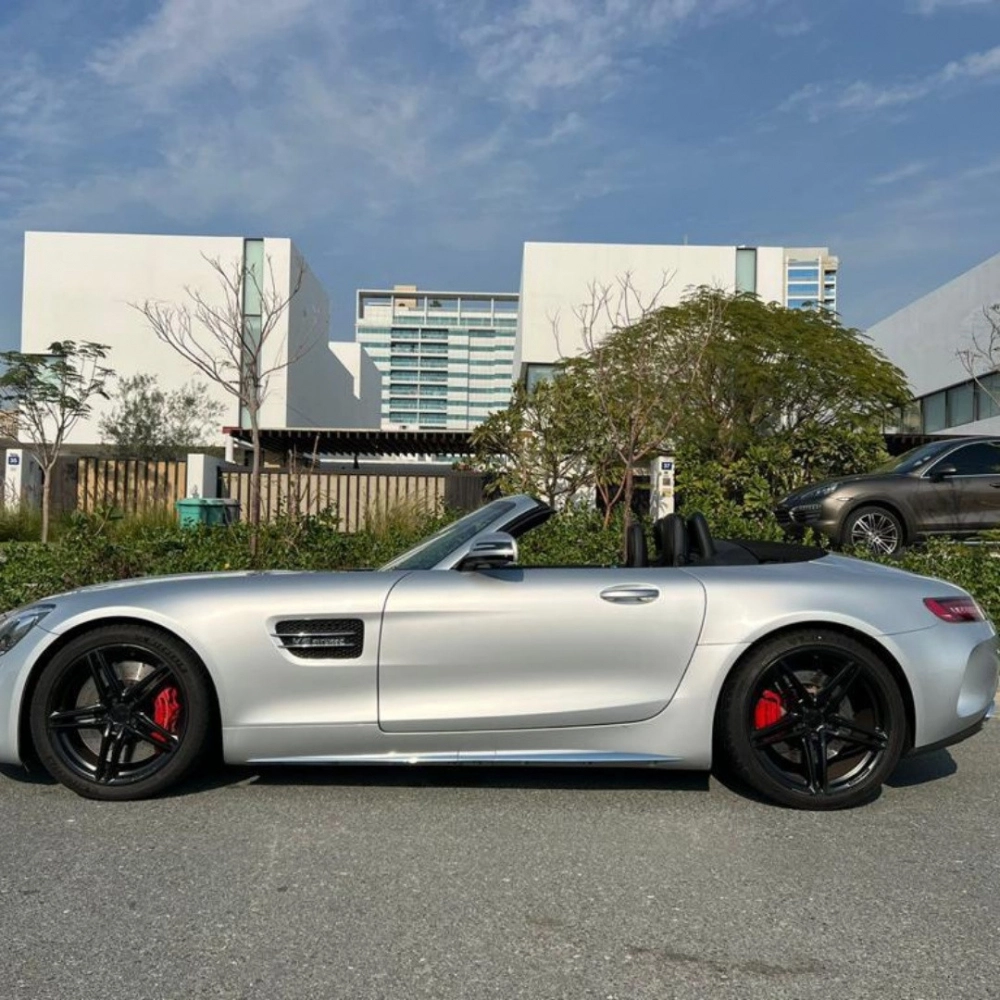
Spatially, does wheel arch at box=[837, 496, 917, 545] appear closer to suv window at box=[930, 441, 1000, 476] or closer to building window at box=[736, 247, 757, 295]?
suv window at box=[930, 441, 1000, 476]

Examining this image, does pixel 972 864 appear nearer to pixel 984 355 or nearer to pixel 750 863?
pixel 750 863

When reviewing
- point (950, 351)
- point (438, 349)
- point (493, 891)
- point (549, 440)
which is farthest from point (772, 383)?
point (438, 349)

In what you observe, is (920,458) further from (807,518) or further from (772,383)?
(772,383)

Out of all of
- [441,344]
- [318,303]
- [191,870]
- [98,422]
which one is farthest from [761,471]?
[441,344]

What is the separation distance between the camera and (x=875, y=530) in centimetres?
1077

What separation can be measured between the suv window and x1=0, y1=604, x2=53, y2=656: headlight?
390 inches

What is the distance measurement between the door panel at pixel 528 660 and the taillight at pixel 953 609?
0.99 metres

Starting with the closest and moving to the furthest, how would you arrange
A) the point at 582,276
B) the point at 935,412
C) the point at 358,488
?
the point at 358,488
the point at 935,412
the point at 582,276

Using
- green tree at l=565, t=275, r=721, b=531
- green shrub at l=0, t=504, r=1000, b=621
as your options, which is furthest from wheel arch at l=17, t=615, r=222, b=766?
green tree at l=565, t=275, r=721, b=531

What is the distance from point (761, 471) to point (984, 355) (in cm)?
1182

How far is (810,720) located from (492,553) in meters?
1.43

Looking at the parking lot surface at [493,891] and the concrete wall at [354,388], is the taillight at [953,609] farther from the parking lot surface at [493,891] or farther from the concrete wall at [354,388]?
the concrete wall at [354,388]

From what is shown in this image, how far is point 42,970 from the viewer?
2.43 meters

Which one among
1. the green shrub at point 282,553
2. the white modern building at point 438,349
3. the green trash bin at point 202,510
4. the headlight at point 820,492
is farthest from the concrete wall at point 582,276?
the white modern building at point 438,349
